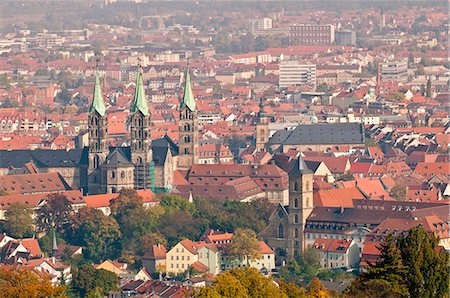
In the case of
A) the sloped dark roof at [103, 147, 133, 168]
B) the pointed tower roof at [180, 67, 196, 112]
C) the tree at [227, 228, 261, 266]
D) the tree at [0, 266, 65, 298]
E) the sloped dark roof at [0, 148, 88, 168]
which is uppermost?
the tree at [0, 266, 65, 298]

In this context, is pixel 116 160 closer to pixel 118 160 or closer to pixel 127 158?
pixel 118 160

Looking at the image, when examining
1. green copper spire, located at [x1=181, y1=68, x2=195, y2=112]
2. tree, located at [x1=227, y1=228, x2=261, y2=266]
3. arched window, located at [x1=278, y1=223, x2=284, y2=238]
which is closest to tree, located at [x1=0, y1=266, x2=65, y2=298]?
tree, located at [x1=227, y1=228, x2=261, y2=266]

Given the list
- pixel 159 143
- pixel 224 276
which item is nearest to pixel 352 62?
pixel 159 143

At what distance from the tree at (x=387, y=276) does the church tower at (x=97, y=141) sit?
34.1 metres

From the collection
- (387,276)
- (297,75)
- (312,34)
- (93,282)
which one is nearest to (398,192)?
(93,282)

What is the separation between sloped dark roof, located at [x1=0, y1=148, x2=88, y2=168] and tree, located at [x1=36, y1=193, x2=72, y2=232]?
675cm

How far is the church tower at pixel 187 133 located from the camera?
74688mm

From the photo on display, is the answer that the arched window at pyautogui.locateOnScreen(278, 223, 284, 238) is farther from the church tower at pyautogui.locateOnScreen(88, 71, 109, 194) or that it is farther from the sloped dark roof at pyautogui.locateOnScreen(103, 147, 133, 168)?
the church tower at pyautogui.locateOnScreen(88, 71, 109, 194)

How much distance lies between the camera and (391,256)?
3603cm

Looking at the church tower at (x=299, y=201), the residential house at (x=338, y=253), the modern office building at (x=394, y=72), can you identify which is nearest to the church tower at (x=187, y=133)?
the church tower at (x=299, y=201)

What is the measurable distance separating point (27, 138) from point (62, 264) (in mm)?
37621

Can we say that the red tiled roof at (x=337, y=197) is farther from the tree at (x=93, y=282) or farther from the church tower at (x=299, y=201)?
the tree at (x=93, y=282)

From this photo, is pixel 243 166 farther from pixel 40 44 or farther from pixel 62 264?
pixel 40 44

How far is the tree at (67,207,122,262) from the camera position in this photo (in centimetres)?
6050
